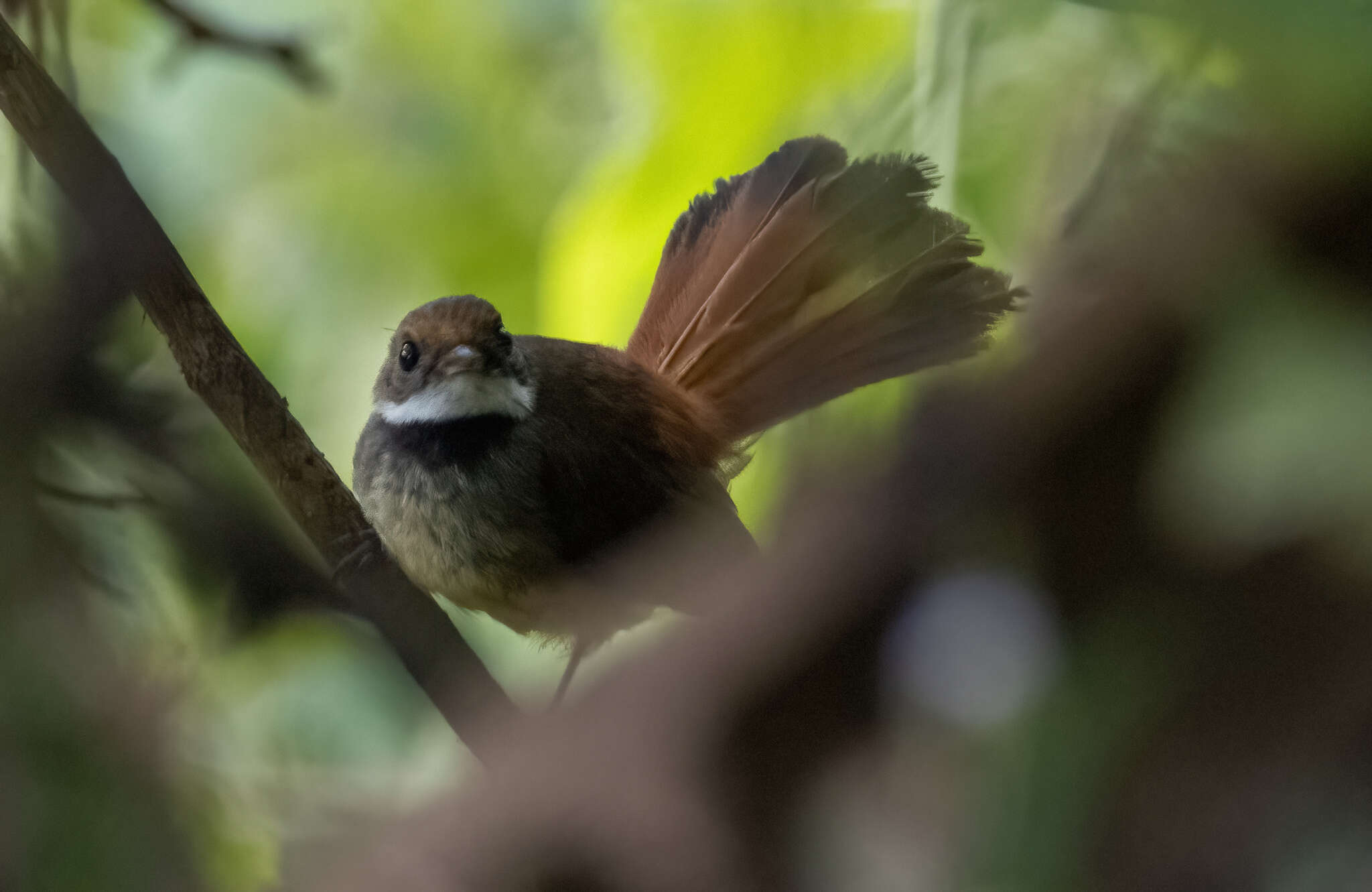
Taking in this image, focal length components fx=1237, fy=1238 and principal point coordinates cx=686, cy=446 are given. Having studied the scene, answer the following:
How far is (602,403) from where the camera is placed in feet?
5.50

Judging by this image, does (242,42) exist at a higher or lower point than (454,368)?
higher

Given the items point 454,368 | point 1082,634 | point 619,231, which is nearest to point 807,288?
point 619,231

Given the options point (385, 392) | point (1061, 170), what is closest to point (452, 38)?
point (385, 392)

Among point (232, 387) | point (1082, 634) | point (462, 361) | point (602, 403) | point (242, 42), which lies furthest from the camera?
point (602, 403)

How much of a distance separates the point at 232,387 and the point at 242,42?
0.34 metres

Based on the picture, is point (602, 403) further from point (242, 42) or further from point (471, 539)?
point (242, 42)

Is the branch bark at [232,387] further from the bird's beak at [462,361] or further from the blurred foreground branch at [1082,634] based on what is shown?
the bird's beak at [462,361]

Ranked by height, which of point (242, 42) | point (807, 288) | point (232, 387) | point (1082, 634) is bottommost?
point (1082, 634)

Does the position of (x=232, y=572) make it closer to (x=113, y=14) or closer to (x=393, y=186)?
(x=113, y=14)

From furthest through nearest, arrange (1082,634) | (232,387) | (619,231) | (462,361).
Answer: (462,361) → (619,231) → (232,387) → (1082,634)

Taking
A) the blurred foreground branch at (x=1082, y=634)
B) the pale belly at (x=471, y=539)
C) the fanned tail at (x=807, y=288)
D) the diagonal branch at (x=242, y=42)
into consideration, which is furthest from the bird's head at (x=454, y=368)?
the blurred foreground branch at (x=1082, y=634)

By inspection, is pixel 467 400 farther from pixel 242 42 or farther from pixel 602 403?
pixel 242 42

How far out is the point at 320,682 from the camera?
78 cm

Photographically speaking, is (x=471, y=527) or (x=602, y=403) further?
(x=602, y=403)
